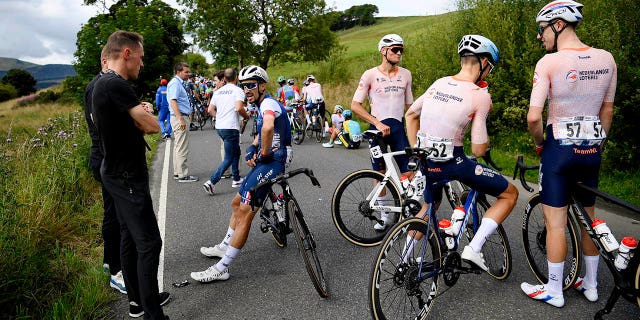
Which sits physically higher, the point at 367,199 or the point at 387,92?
the point at 387,92

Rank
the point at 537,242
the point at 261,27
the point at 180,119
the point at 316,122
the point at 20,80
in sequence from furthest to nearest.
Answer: the point at 20,80 < the point at 261,27 < the point at 316,122 < the point at 180,119 < the point at 537,242

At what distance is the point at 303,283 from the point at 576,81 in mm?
2920

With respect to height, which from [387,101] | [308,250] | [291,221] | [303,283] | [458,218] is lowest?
[303,283]

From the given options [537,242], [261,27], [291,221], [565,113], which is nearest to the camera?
[565,113]

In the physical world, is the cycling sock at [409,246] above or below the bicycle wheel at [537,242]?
above

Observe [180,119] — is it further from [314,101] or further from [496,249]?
[496,249]

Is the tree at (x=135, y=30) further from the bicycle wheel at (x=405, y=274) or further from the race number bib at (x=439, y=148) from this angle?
the bicycle wheel at (x=405, y=274)

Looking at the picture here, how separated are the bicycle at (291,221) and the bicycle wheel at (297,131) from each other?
8843 millimetres

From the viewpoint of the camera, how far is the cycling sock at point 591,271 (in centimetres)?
353

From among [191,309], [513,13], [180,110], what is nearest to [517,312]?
[191,309]

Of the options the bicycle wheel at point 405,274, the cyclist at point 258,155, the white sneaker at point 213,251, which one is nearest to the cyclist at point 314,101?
the white sneaker at point 213,251

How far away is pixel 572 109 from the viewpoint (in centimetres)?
324

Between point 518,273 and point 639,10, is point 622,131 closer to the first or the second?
point 639,10

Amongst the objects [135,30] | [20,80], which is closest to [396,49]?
[135,30]
